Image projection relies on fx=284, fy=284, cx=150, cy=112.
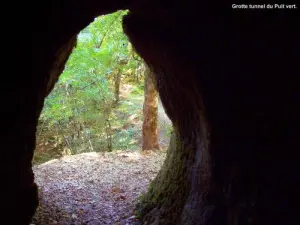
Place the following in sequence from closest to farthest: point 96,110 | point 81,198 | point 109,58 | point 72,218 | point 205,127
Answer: point 205,127 → point 72,218 → point 81,198 → point 109,58 → point 96,110

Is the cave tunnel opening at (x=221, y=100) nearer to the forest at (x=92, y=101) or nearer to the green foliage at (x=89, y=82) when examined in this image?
the forest at (x=92, y=101)

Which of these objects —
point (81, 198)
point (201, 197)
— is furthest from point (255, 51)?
point (81, 198)

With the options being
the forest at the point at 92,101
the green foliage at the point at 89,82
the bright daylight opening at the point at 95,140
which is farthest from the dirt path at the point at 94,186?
the green foliage at the point at 89,82

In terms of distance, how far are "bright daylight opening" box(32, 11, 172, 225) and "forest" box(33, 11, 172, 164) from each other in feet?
0.12

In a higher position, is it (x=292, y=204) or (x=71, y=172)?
(x=292, y=204)

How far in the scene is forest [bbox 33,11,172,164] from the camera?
35.5ft

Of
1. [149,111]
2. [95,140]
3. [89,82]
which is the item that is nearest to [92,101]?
[89,82]

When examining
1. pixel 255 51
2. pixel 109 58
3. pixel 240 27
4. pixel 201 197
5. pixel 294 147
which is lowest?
pixel 201 197

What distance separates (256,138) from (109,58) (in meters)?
8.38

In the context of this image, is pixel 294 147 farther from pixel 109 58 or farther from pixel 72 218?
pixel 109 58

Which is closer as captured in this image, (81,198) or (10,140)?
(10,140)

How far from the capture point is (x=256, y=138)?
3.53 m

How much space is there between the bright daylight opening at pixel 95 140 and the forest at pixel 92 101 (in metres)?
0.04

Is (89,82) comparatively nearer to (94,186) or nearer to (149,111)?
(149,111)
